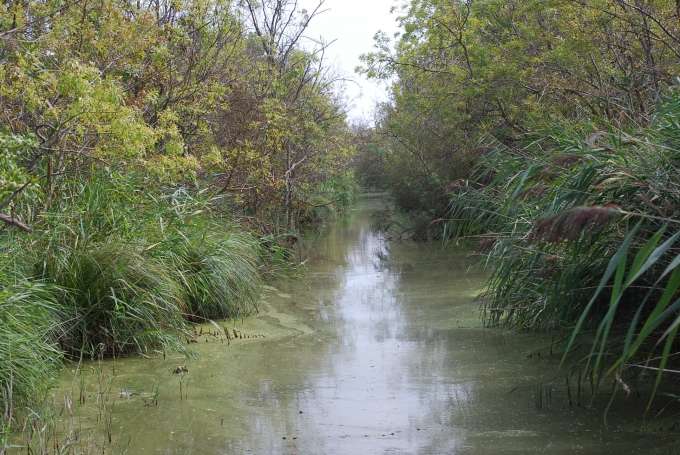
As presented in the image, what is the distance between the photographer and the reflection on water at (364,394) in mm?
4777

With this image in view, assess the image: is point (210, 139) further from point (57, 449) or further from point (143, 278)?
point (57, 449)

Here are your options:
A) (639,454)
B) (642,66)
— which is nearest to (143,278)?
(639,454)

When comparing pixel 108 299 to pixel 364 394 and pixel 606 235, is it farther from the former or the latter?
pixel 606 235

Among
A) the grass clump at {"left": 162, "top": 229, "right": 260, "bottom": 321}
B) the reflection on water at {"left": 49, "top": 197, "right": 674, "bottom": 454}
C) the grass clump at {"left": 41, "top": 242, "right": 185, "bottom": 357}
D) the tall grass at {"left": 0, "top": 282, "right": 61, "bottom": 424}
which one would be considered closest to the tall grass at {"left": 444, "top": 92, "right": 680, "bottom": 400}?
the reflection on water at {"left": 49, "top": 197, "right": 674, "bottom": 454}

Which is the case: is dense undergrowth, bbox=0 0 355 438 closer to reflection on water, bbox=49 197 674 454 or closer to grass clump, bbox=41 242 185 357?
grass clump, bbox=41 242 185 357

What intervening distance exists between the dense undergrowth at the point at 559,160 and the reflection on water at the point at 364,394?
0.44 m

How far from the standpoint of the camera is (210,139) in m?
12.6

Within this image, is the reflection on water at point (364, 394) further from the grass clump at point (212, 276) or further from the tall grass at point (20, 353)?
the tall grass at point (20, 353)

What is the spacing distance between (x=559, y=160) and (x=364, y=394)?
2.39 metres

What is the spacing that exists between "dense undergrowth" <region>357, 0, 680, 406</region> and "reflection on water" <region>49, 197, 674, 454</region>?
442mm

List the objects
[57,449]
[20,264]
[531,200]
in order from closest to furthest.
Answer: [57,449] < [20,264] < [531,200]

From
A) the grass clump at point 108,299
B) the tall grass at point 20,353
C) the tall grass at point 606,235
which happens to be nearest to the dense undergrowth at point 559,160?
the tall grass at point 606,235

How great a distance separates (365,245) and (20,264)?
1457cm

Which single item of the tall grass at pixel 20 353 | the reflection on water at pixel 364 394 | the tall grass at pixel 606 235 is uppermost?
the tall grass at pixel 606 235
